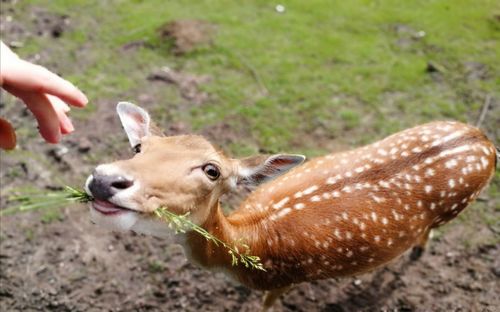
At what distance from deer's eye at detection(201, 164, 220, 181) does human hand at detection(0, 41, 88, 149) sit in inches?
29.5

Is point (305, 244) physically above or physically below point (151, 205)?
below

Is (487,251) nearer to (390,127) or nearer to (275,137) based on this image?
(390,127)

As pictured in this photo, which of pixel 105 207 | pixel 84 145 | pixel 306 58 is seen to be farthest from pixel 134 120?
pixel 306 58

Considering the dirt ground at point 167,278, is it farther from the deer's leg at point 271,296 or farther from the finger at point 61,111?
the finger at point 61,111

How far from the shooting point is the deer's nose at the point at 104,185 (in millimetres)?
2178

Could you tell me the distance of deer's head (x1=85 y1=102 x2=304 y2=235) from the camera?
7.34 feet

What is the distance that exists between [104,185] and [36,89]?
496 millimetres

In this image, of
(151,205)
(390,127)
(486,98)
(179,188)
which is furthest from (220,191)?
(486,98)

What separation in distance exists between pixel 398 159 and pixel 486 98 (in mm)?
2914

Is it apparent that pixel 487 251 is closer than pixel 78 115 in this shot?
Yes

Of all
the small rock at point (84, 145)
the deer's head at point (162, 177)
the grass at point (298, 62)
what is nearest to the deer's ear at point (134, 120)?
the deer's head at point (162, 177)

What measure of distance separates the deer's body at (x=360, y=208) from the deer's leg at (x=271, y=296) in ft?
0.46

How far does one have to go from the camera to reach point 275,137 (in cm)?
559

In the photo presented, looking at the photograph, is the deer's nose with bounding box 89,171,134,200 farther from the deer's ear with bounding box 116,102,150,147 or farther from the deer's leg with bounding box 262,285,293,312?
the deer's leg with bounding box 262,285,293,312
